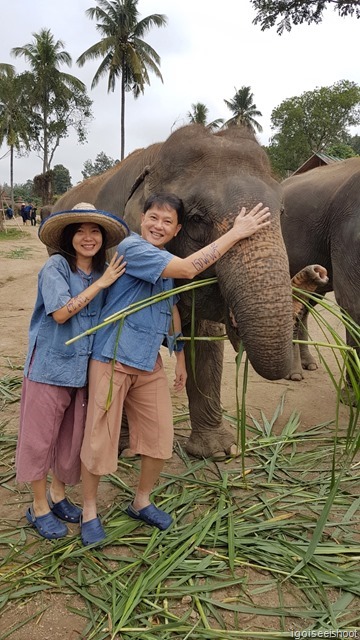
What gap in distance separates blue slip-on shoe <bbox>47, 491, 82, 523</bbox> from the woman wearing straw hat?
110 mm

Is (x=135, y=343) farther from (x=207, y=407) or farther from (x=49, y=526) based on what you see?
(x=207, y=407)

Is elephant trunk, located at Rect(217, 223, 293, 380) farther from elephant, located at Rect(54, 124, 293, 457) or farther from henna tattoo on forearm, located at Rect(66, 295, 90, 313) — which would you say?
henna tattoo on forearm, located at Rect(66, 295, 90, 313)

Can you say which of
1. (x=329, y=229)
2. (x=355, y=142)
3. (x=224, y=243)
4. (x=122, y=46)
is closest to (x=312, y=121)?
(x=122, y=46)

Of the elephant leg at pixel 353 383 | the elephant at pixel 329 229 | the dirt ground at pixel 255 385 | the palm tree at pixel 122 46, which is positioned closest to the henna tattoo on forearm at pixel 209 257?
the elephant leg at pixel 353 383

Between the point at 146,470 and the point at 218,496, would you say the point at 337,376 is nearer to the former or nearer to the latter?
the point at 218,496

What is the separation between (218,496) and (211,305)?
1199 millimetres

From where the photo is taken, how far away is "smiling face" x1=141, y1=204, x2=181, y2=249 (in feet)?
7.57

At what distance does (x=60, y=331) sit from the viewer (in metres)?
2.38

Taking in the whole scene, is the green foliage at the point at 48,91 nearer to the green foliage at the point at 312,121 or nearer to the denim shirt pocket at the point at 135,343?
the green foliage at the point at 312,121

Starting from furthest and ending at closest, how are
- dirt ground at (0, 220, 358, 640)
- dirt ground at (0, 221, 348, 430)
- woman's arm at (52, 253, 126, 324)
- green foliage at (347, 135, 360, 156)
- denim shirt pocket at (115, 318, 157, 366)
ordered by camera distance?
green foliage at (347, 135, 360, 156), dirt ground at (0, 221, 348, 430), denim shirt pocket at (115, 318, 157, 366), woman's arm at (52, 253, 126, 324), dirt ground at (0, 220, 358, 640)

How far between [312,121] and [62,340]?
37.8 meters

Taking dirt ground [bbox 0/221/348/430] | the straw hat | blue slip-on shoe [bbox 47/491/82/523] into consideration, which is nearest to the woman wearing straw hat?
→ the straw hat

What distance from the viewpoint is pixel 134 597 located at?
83.1 inches

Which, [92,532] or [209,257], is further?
[92,532]
